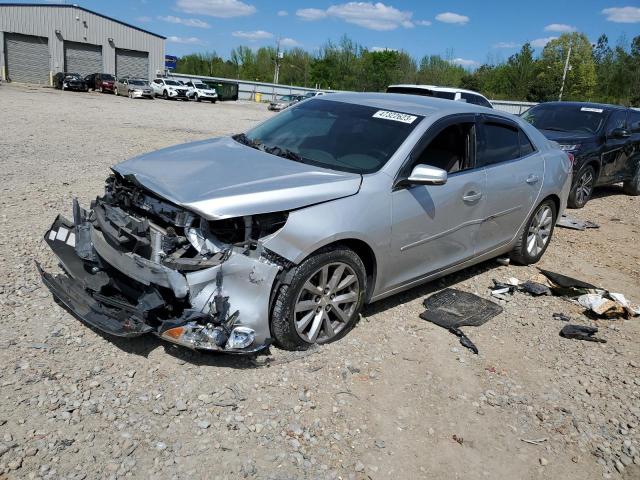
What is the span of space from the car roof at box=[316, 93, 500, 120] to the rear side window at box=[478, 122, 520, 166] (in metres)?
0.16

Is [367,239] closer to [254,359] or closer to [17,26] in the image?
[254,359]

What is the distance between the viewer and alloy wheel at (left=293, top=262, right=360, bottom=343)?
12.4 feet

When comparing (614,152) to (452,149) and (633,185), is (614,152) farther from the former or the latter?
(452,149)

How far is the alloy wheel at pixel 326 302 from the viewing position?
377cm

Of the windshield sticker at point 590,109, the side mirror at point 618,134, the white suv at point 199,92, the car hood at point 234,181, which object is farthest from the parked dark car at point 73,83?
the car hood at point 234,181

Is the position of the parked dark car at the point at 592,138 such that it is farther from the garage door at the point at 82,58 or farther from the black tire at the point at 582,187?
the garage door at the point at 82,58

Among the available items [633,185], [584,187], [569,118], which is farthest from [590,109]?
[633,185]

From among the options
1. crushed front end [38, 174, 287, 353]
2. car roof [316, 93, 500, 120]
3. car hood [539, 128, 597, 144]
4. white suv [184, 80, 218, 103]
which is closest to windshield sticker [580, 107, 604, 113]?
car hood [539, 128, 597, 144]

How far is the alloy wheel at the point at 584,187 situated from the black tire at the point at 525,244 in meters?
3.81

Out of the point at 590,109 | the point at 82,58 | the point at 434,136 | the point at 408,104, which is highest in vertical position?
the point at 82,58

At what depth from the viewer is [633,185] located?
11.4 metres

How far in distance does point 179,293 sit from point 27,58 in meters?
51.4

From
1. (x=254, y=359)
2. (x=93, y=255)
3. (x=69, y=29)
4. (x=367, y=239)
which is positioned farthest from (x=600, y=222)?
(x=69, y=29)

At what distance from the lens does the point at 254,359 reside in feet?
12.1
